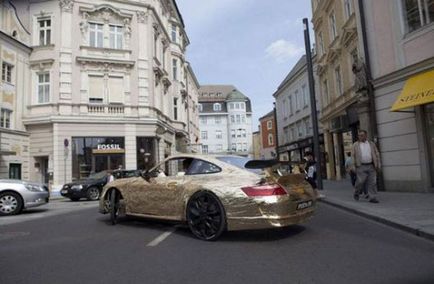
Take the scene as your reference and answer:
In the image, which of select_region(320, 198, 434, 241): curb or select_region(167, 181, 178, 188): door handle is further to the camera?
select_region(167, 181, 178, 188): door handle

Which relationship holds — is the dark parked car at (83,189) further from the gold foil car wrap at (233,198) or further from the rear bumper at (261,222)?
the rear bumper at (261,222)

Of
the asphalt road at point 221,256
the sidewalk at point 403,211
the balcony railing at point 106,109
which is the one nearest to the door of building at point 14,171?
the balcony railing at point 106,109

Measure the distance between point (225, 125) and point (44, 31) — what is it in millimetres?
60117

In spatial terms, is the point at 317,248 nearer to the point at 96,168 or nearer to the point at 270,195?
the point at 270,195

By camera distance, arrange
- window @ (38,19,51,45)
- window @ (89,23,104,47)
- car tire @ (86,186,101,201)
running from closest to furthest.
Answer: car tire @ (86,186,101,201)
window @ (38,19,51,45)
window @ (89,23,104,47)

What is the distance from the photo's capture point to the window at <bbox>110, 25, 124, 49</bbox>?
1140 inches

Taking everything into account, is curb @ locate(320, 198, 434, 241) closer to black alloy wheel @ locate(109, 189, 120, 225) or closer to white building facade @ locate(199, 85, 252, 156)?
black alloy wheel @ locate(109, 189, 120, 225)

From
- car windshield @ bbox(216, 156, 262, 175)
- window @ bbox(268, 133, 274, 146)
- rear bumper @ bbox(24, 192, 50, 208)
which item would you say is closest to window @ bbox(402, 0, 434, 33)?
car windshield @ bbox(216, 156, 262, 175)

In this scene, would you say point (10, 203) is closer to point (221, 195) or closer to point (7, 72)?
point (221, 195)

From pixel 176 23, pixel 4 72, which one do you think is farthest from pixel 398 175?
pixel 176 23

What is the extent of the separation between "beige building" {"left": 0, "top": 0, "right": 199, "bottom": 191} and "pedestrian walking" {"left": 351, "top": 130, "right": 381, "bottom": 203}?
63.8 ft

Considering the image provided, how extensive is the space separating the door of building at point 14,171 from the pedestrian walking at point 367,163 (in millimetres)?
22204

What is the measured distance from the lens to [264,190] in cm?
610

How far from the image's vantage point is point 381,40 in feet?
46.4
